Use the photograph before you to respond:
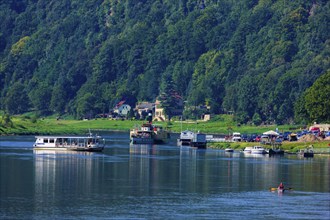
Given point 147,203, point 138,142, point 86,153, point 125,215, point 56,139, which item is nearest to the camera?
point 125,215

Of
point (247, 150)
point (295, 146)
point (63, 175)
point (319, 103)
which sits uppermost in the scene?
point (319, 103)

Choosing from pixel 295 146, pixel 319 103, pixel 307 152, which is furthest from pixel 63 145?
pixel 319 103

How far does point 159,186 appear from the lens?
98500 millimetres

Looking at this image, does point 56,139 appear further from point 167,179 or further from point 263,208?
point 263,208

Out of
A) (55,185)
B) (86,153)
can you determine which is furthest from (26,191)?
(86,153)

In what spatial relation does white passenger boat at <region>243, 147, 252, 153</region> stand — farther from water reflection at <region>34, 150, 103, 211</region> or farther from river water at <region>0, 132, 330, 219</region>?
water reflection at <region>34, 150, 103, 211</region>

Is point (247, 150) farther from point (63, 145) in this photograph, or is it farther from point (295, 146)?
point (63, 145)

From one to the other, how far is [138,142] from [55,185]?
8571cm

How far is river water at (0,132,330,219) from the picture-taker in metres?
81.6

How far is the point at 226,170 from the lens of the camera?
4599 inches

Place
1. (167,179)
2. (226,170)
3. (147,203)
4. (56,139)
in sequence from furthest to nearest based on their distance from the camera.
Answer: (56,139), (226,170), (167,179), (147,203)

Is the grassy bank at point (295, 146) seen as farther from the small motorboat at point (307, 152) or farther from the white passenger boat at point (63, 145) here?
the white passenger boat at point (63, 145)

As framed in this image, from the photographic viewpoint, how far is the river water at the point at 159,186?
81562 millimetres

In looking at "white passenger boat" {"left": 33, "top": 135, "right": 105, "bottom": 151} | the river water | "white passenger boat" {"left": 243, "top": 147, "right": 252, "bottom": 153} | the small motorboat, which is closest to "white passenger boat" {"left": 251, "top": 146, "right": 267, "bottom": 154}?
"white passenger boat" {"left": 243, "top": 147, "right": 252, "bottom": 153}
